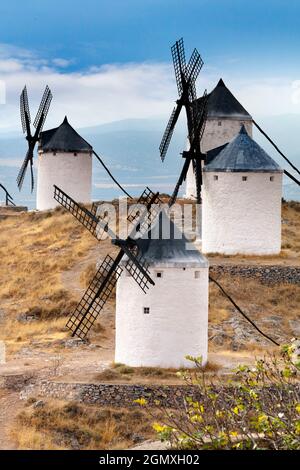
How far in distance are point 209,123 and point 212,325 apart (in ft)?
45.6

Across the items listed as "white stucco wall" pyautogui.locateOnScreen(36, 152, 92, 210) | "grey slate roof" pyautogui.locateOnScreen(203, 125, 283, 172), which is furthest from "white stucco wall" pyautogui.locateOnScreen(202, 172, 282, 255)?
"white stucco wall" pyautogui.locateOnScreen(36, 152, 92, 210)

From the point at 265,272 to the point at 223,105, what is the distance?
37.8 ft

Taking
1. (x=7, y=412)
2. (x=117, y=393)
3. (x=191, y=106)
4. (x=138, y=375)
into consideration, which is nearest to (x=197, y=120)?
(x=191, y=106)

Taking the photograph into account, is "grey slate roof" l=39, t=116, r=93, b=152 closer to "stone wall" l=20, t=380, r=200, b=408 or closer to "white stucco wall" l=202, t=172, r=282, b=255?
"white stucco wall" l=202, t=172, r=282, b=255

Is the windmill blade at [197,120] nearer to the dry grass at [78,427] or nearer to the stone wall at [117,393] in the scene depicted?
the stone wall at [117,393]

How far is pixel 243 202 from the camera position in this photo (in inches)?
1230

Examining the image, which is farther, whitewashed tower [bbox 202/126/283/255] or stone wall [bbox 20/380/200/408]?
whitewashed tower [bbox 202/126/283/255]

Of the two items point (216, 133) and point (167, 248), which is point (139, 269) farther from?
point (216, 133)

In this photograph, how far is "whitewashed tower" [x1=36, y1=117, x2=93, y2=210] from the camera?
41469 millimetres

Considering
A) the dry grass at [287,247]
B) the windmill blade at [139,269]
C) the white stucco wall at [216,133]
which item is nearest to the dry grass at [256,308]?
the dry grass at [287,247]

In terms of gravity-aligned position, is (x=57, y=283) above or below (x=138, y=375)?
above

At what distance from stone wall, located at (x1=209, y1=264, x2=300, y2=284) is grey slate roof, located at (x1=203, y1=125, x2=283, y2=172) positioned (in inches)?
135

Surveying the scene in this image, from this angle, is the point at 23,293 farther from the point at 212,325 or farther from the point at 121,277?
the point at 121,277
